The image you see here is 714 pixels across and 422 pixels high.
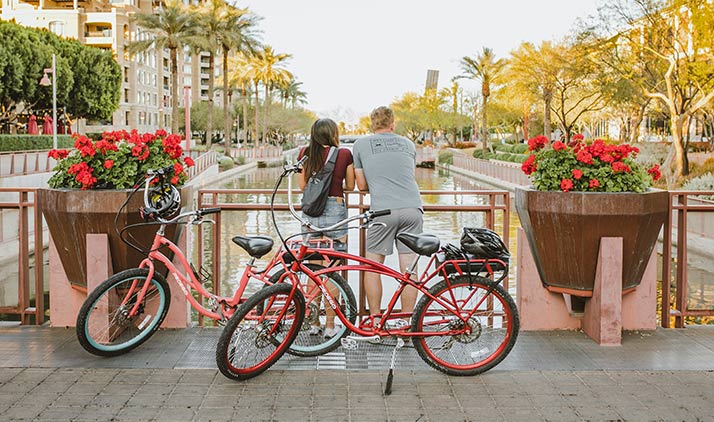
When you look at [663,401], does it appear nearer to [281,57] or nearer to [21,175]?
[21,175]

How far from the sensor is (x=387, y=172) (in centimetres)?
613

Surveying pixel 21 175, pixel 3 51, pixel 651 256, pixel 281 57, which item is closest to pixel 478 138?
→ pixel 281 57

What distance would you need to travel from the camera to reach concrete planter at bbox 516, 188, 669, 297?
6.26 m

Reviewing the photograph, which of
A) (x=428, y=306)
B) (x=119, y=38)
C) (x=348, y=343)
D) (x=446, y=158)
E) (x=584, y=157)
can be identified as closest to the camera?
(x=428, y=306)

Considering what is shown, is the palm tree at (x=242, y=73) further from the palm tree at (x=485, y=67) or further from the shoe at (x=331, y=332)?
the shoe at (x=331, y=332)

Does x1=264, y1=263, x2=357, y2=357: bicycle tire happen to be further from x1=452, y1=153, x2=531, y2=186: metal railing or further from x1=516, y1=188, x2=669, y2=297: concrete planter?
x1=452, y1=153, x2=531, y2=186: metal railing

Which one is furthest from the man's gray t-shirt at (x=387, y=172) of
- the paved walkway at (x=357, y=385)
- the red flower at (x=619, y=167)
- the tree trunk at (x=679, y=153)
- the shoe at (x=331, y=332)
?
the tree trunk at (x=679, y=153)

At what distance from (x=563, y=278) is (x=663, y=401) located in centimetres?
168

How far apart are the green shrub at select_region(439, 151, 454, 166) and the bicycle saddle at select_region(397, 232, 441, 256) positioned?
196 ft

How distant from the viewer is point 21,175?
1096 inches

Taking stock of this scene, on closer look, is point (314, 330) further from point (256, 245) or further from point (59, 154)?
point (59, 154)

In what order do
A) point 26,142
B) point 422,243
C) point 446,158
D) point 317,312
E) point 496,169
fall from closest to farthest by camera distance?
point 422,243 < point 317,312 < point 26,142 < point 496,169 < point 446,158

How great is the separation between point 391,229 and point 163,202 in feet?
5.68

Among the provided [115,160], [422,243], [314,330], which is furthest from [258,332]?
[115,160]
